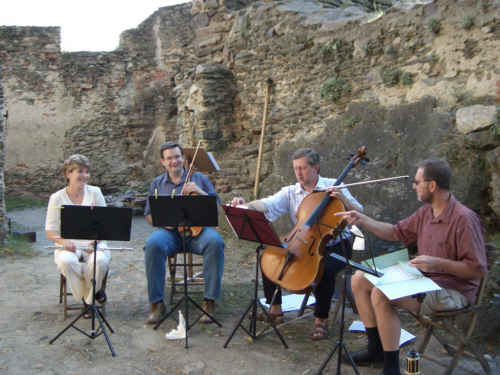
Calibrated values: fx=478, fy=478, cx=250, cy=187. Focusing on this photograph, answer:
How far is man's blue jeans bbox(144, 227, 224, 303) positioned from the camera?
3875mm

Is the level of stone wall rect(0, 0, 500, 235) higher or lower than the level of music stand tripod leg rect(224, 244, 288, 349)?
higher

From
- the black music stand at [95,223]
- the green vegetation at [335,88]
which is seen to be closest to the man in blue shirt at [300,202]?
the black music stand at [95,223]

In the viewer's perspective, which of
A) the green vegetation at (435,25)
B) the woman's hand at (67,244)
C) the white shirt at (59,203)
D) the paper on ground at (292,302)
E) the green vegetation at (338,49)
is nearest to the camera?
the woman's hand at (67,244)

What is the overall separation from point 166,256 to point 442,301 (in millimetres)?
2171

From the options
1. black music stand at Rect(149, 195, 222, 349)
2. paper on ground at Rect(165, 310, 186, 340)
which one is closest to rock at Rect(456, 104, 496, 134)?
black music stand at Rect(149, 195, 222, 349)

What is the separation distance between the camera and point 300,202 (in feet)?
12.6

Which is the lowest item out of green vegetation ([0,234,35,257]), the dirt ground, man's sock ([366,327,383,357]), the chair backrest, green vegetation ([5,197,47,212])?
green vegetation ([5,197,47,212])

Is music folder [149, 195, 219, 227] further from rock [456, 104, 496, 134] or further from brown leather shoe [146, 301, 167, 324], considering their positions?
rock [456, 104, 496, 134]

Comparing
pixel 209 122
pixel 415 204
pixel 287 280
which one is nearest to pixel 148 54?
pixel 209 122

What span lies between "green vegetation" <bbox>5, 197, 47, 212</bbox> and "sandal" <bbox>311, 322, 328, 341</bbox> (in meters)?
10.2

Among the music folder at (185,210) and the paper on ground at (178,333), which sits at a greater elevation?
the music folder at (185,210)

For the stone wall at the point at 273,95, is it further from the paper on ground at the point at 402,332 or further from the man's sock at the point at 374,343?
the man's sock at the point at 374,343

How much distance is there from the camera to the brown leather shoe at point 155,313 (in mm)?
3891

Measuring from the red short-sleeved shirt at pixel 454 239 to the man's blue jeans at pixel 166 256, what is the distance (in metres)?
1.66
